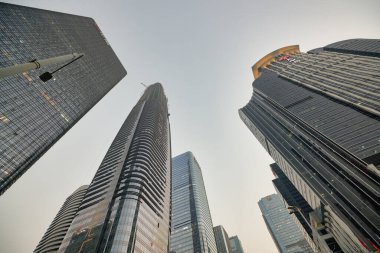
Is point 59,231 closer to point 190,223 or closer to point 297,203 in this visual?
point 190,223

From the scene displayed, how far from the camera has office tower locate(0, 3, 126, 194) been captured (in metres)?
96.0

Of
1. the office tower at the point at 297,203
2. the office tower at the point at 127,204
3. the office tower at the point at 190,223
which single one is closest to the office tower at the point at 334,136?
the office tower at the point at 297,203

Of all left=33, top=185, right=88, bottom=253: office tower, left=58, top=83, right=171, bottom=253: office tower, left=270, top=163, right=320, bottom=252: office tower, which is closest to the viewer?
left=58, top=83, right=171, bottom=253: office tower

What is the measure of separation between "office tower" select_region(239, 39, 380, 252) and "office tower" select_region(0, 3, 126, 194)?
391ft

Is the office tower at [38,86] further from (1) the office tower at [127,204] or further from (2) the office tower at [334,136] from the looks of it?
(2) the office tower at [334,136]

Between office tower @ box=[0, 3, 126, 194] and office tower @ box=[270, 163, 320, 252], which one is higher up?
office tower @ box=[0, 3, 126, 194]

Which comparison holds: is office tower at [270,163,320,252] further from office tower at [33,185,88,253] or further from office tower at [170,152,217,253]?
office tower at [33,185,88,253]

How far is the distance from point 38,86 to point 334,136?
140 m

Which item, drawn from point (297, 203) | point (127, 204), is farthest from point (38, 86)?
point (297, 203)

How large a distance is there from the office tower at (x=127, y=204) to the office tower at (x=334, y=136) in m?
61.4

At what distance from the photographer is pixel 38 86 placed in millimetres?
113750

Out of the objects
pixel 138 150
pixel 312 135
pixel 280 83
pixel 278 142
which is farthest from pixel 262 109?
pixel 138 150

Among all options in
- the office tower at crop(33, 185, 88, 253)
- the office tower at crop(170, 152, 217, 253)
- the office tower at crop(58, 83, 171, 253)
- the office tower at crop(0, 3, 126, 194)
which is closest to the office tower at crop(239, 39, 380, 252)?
the office tower at crop(58, 83, 171, 253)

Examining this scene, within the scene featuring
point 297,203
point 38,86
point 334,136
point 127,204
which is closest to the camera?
point 127,204
